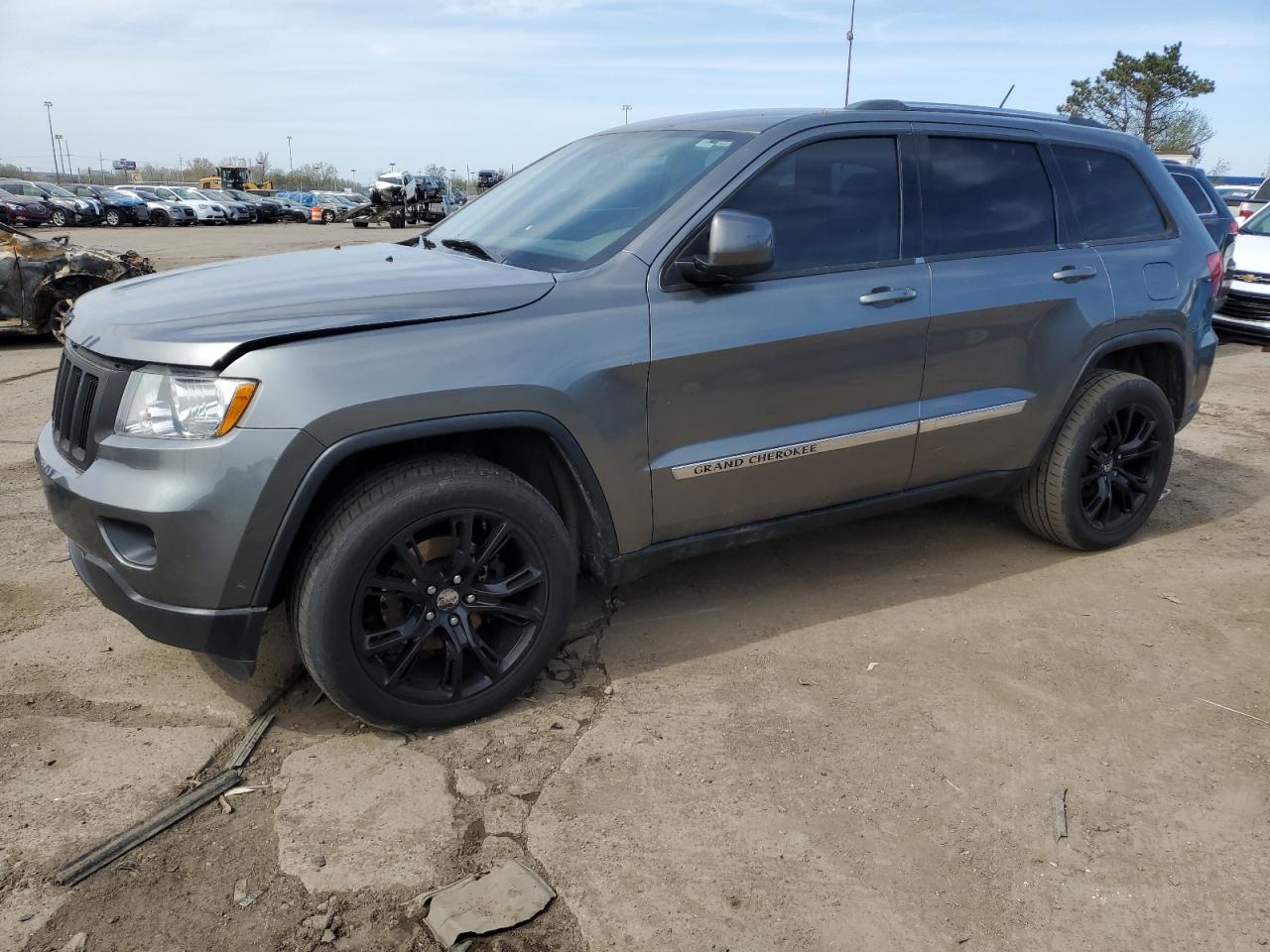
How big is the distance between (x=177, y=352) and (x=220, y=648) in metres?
0.81

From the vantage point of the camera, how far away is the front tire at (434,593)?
2730mm

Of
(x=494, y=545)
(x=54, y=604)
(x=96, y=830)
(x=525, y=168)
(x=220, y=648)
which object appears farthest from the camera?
(x=525, y=168)

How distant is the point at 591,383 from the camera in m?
2.97

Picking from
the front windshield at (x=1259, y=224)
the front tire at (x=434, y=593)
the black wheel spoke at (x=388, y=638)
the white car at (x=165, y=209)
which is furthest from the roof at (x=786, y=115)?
the white car at (x=165, y=209)

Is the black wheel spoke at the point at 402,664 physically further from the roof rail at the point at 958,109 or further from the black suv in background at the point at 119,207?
the black suv in background at the point at 119,207

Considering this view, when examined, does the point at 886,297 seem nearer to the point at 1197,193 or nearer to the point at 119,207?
the point at 1197,193

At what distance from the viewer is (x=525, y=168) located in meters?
4.30

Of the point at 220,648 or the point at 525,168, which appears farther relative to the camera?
the point at 525,168

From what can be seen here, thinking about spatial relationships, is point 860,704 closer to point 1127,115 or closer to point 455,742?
point 455,742

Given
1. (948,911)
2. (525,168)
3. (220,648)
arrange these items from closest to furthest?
(948,911)
(220,648)
(525,168)

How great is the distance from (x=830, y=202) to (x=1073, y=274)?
4.00 feet

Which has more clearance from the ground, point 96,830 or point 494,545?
point 494,545

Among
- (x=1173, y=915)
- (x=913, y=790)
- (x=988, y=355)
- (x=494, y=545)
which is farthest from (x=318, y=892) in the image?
(x=988, y=355)

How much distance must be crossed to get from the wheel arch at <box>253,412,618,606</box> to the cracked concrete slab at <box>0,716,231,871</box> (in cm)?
57
